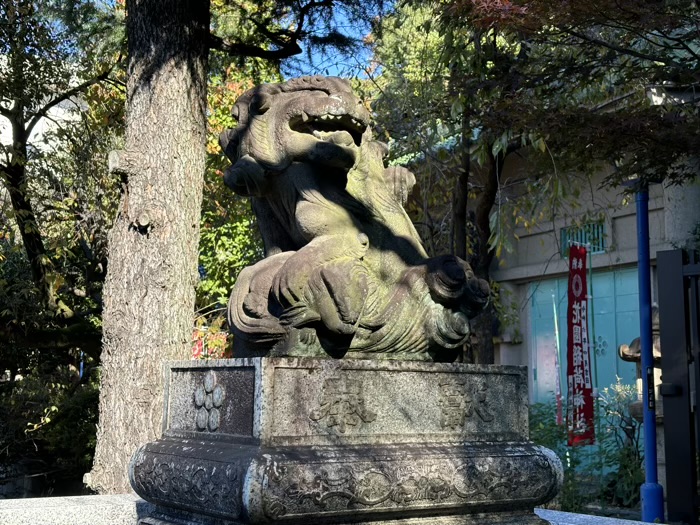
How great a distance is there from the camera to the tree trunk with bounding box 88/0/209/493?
7207 millimetres

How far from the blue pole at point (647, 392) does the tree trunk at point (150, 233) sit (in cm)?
383

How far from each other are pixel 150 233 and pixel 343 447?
13.1 ft

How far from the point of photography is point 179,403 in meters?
4.34

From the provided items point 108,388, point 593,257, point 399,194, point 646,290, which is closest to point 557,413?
point 646,290

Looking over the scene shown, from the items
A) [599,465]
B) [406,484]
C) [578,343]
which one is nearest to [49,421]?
[578,343]

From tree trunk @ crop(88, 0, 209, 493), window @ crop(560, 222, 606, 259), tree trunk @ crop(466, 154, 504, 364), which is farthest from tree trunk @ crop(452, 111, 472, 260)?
window @ crop(560, 222, 606, 259)

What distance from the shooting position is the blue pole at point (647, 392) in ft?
24.3

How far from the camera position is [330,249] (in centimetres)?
424

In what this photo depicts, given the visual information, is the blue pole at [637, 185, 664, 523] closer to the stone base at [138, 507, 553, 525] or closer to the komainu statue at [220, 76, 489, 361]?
the stone base at [138, 507, 553, 525]

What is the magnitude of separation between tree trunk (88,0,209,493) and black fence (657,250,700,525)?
378cm

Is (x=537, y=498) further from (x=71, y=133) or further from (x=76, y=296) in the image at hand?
(x=76, y=296)

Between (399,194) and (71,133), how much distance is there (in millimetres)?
7508

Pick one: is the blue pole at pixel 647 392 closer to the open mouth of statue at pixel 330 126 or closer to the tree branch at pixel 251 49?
the tree branch at pixel 251 49

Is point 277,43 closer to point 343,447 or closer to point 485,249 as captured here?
point 485,249
